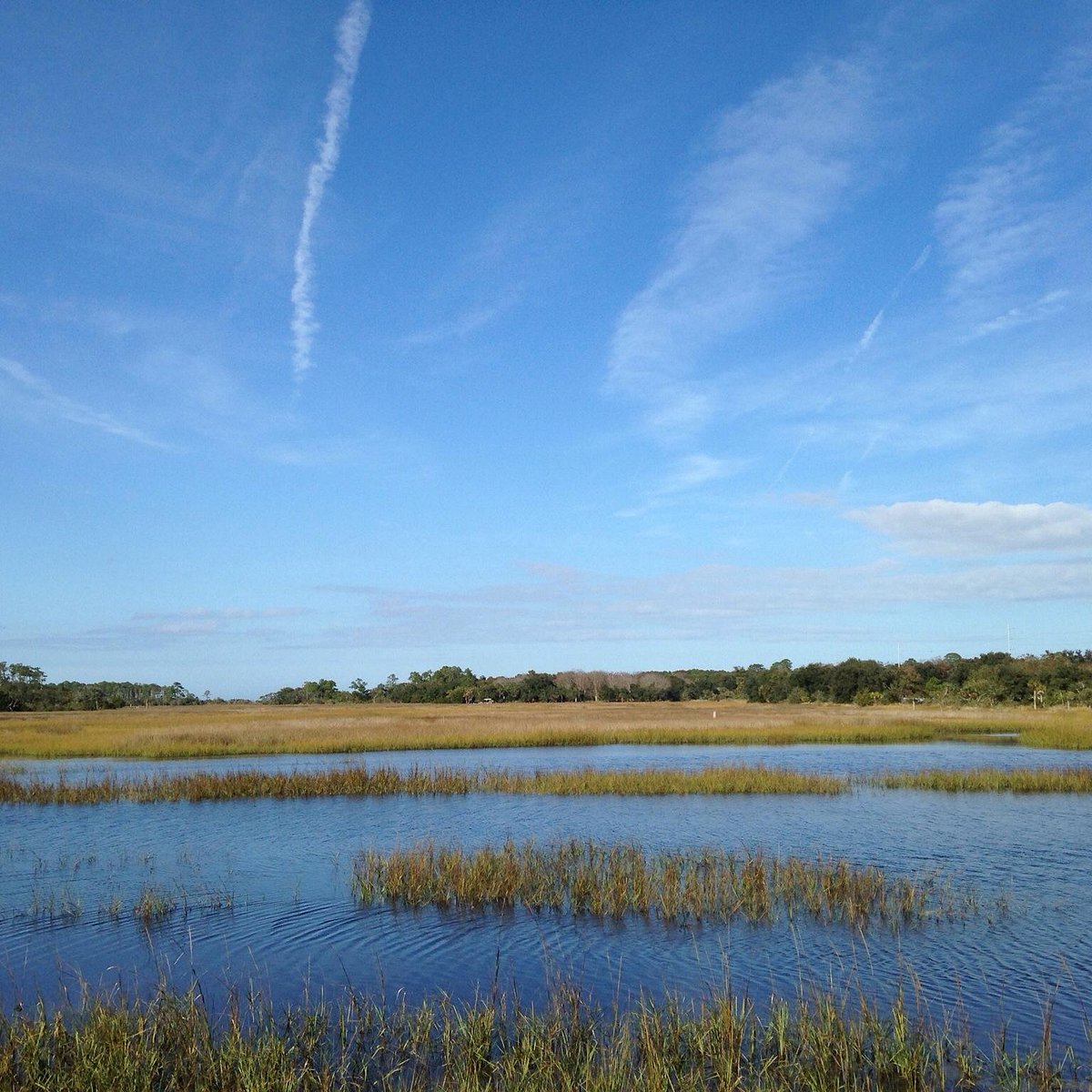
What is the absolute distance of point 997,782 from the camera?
2805 cm

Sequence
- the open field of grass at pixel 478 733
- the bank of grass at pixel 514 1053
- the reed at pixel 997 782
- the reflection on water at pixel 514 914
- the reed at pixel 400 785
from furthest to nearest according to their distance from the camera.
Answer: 1. the open field of grass at pixel 478 733
2. the reed at pixel 997 782
3. the reed at pixel 400 785
4. the reflection on water at pixel 514 914
5. the bank of grass at pixel 514 1053

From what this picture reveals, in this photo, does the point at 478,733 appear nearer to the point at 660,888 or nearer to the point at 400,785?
the point at 400,785

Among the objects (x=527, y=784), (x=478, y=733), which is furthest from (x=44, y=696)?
(x=527, y=784)

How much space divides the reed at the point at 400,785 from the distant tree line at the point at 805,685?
5174 cm

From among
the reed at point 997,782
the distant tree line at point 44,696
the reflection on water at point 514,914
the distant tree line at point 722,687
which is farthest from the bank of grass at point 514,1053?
the distant tree line at point 44,696

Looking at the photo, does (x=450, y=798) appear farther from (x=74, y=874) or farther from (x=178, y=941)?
(x=178, y=941)

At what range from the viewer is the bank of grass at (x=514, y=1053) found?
7.55 metres

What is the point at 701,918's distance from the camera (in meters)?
13.6

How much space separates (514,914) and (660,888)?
2.37 meters

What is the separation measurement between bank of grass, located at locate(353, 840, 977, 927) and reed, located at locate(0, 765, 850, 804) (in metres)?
11.2

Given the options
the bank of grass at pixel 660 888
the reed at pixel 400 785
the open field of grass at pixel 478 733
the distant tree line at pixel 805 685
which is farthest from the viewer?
the distant tree line at pixel 805 685

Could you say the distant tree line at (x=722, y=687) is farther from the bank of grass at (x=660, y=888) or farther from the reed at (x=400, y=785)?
the bank of grass at (x=660, y=888)

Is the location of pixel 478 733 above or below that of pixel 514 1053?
above

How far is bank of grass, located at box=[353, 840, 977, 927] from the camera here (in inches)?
542
